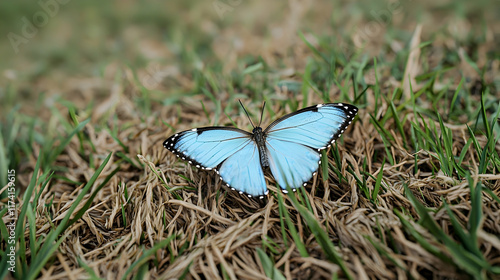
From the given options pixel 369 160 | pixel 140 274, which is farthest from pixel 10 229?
pixel 369 160

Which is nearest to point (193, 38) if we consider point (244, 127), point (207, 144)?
point (244, 127)

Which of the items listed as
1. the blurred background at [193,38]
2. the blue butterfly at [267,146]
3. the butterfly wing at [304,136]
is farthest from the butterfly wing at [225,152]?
the blurred background at [193,38]

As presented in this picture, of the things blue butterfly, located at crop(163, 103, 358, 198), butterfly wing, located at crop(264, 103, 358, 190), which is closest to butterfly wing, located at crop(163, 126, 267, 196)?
blue butterfly, located at crop(163, 103, 358, 198)

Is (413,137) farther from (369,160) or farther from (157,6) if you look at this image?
(157,6)

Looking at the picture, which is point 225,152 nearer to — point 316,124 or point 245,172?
point 245,172

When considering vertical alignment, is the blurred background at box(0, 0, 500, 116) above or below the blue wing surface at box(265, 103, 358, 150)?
above

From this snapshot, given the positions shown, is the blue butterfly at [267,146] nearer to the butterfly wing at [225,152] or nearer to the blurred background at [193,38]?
the butterfly wing at [225,152]

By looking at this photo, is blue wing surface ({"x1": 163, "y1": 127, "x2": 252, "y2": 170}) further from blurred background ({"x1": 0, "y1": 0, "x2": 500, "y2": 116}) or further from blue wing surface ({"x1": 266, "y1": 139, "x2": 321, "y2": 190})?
blurred background ({"x1": 0, "y1": 0, "x2": 500, "y2": 116})
